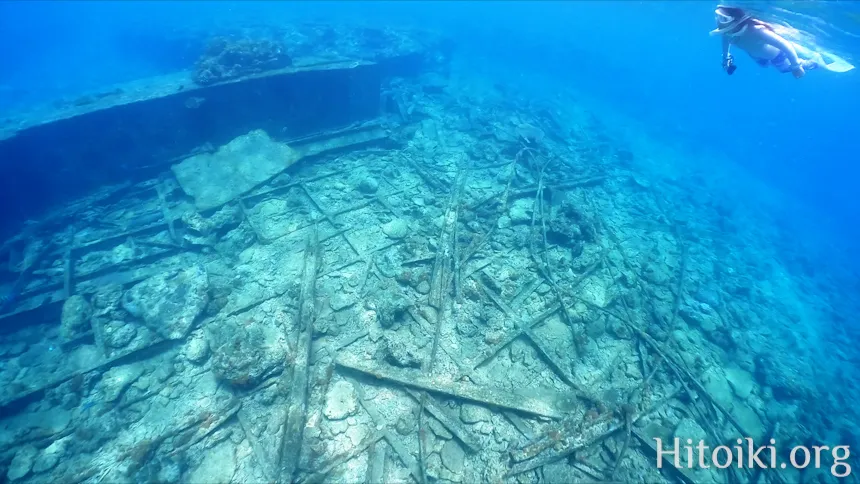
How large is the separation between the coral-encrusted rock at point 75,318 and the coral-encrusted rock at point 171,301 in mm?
707

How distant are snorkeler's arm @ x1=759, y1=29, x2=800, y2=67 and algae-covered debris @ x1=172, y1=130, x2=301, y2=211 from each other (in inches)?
439

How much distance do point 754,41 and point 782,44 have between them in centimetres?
38

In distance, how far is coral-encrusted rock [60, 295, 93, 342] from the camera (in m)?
6.30

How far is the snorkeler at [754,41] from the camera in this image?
5180 mm

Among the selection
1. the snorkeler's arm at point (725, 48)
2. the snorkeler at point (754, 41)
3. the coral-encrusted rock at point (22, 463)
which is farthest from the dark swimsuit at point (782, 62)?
the coral-encrusted rock at point (22, 463)

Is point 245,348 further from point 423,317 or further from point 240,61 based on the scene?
point 240,61

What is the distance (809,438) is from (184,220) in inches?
588

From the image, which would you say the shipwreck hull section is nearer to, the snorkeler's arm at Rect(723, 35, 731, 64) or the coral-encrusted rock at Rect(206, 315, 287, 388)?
the coral-encrusted rock at Rect(206, 315, 287, 388)

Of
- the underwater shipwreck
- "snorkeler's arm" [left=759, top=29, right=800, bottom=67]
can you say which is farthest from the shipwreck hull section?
"snorkeler's arm" [left=759, top=29, right=800, bottom=67]

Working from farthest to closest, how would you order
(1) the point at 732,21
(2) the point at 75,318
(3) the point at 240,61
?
(3) the point at 240,61
(2) the point at 75,318
(1) the point at 732,21

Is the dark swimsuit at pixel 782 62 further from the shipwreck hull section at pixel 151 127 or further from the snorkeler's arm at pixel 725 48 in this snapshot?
the shipwreck hull section at pixel 151 127

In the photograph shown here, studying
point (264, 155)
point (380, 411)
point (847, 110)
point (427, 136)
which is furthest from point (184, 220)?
point (847, 110)

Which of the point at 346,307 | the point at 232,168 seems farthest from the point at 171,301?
the point at 232,168

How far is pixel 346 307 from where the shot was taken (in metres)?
7.00
